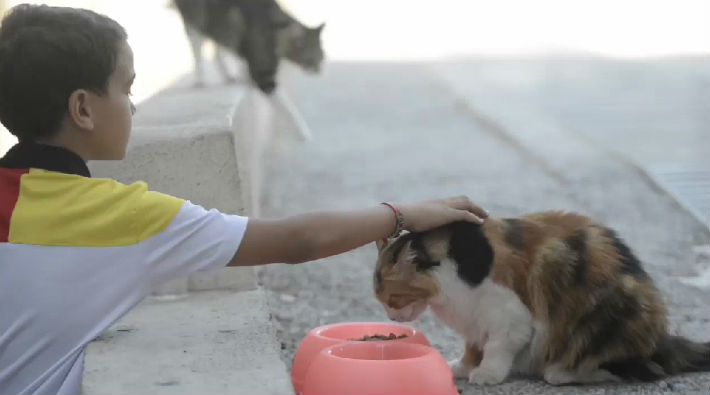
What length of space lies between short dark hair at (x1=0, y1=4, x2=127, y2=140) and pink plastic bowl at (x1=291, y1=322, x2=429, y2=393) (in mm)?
1029

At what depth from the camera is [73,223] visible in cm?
190

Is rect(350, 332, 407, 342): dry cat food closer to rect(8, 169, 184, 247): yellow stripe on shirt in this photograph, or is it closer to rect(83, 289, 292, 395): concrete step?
rect(83, 289, 292, 395): concrete step

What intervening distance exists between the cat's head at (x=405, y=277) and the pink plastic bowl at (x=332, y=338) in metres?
0.08

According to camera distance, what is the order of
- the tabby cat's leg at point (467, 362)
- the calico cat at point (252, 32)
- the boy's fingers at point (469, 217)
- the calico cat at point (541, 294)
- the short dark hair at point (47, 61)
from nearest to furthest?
the short dark hair at point (47, 61) → the boy's fingers at point (469, 217) → the calico cat at point (541, 294) → the tabby cat's leg at point (467, 362) → the calico cat at point (252, 32)

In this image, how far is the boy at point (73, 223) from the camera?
1898 millimetres

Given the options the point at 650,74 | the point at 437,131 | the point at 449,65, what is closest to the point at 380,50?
the point at 449,65

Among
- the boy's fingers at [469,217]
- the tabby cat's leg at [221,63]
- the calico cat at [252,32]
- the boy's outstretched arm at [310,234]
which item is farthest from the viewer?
the calico cat at [252,32]

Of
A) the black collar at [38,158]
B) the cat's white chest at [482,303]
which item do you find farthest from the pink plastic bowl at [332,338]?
the black collar at [38,158]

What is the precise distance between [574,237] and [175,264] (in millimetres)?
1223

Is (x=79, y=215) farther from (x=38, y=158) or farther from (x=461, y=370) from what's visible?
(x=461, y=370)

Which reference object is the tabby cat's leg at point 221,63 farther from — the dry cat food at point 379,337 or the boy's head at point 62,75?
the boy's head at point 62,75

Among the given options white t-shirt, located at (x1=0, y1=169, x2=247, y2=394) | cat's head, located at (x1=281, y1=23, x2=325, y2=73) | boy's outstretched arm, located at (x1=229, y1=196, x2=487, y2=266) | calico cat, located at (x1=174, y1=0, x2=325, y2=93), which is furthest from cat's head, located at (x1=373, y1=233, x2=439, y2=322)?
cat's head, located at (x1=281, y1=23, x2=325, y2=73)

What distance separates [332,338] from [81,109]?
42.9 inches

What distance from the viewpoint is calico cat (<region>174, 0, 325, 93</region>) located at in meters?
6.48
